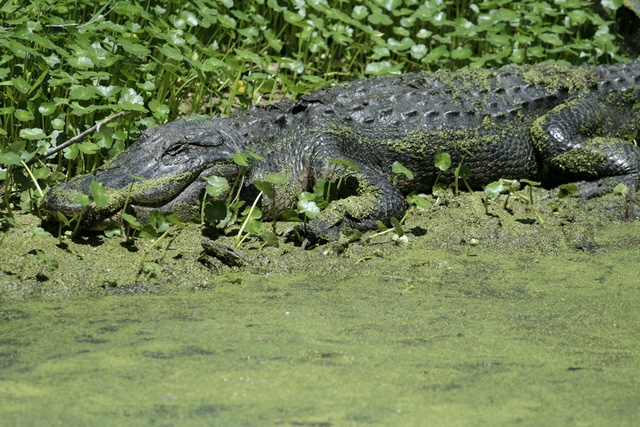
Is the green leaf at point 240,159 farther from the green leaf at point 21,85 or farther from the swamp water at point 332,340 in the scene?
the green leaf at point 21,85

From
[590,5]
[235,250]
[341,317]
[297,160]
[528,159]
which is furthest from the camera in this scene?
[590,5]

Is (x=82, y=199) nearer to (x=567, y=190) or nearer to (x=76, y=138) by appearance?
(x=76, y=138)

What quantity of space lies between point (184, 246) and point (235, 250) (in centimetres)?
34

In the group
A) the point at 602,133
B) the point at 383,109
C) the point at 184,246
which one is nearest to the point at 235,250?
the point at 184,246

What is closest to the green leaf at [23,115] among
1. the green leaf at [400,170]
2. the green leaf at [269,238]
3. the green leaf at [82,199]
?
the green leaf at [82,199]

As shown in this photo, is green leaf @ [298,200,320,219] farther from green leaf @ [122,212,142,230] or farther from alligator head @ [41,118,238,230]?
green leaf @ [122,212,142,230]

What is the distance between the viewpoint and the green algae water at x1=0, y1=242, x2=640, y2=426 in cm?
292

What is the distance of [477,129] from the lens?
5.99m

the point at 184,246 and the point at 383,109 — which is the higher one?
the point at 383,109

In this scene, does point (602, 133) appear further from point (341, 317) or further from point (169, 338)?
point (169, 338)

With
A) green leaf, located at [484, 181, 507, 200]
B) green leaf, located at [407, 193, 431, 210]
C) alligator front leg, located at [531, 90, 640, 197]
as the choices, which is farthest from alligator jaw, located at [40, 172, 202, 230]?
alligator front leg, located at [531, 90, 640, 197]

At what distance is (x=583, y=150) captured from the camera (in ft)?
19.9

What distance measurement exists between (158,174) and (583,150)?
9.60 feet

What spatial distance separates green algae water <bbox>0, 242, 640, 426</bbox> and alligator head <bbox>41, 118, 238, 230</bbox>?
2.70 feet
